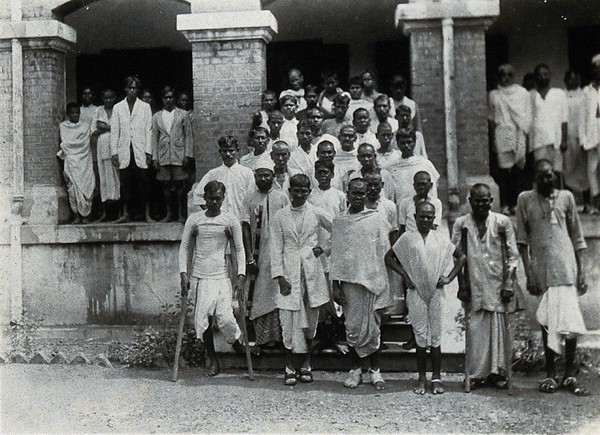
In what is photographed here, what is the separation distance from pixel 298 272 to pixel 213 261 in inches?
31.7

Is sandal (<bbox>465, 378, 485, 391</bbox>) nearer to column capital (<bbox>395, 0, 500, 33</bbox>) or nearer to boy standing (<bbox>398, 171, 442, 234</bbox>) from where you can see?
boy standing (<bbox>398, 171, 442, 234</bbox>)

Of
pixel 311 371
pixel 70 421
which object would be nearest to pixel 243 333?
pixel 311 371

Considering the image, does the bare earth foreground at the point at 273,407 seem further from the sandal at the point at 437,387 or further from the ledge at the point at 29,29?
the ledge at the point at 29,29

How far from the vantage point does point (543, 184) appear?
6203 mm

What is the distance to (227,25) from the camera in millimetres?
9094

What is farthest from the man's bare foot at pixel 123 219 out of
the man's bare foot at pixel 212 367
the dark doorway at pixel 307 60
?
the dark doorway at pixel 307 60

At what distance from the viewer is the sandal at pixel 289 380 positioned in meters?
6.48

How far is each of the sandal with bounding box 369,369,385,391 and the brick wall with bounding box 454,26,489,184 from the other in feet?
10.5

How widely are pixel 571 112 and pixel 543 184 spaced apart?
3.26 m

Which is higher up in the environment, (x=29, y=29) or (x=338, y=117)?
(x=29, y=29)

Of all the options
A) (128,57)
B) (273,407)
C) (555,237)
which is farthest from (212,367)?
(128,57)

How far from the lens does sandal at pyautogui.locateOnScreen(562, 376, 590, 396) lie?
6055 mm

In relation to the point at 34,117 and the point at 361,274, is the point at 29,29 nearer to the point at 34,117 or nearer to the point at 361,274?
the point at 34,117

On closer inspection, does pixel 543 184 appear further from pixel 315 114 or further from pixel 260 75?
pixel 260 75
